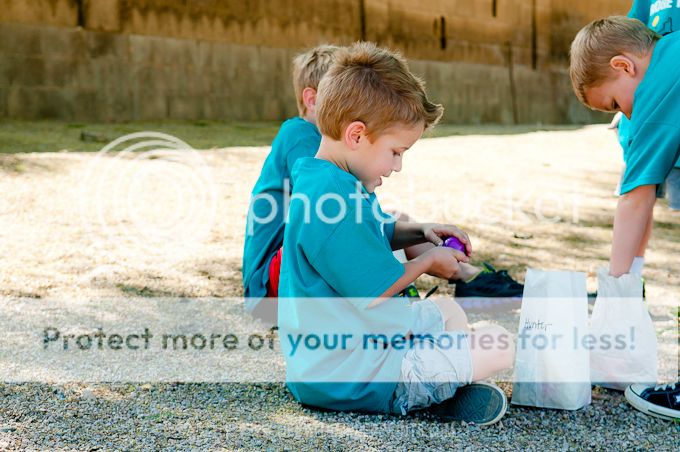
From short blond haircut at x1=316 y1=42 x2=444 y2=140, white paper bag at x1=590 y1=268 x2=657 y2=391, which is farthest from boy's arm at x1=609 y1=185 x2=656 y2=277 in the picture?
short blond haircut at x1=316 y1=42 x2=444 y2=140

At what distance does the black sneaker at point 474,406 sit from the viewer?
2314mm

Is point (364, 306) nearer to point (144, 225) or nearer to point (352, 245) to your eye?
point (352, 245)

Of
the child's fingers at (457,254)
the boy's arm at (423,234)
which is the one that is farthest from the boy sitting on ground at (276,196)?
the child's fingers at (457,254)

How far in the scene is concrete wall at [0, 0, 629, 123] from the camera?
27.5ft

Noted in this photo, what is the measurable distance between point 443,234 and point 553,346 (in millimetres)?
506

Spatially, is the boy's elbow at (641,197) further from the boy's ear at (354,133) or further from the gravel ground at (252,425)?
the boy's ear at (354,133)

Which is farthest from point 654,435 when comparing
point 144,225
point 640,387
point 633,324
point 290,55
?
point 290,55

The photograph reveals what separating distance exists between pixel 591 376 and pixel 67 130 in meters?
6.28

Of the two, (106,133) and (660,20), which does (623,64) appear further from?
(106,133)

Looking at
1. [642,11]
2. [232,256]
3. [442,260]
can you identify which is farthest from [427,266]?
[232,256]

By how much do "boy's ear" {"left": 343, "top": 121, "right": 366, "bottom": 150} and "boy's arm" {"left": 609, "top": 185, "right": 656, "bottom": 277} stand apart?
3.41 feet

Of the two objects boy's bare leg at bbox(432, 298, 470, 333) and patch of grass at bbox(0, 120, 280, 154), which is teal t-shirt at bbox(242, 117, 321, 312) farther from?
patch of grass at bbox(0, 120, 280, 154)

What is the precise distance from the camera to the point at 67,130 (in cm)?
770

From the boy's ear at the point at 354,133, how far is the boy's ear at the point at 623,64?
103 centimetres
